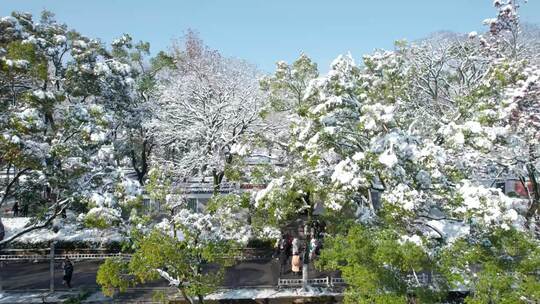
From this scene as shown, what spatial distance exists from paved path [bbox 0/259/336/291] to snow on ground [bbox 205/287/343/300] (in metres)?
0.48

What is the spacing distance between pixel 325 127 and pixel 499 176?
7.16m

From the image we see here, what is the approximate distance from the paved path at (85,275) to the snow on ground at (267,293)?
1.58ft

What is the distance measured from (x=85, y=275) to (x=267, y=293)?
24.5ft

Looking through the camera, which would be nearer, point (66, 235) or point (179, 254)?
point (179, 254)

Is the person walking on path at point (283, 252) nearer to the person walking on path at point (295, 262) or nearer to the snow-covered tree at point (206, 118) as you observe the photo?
the person walking on path at point (295, 262)

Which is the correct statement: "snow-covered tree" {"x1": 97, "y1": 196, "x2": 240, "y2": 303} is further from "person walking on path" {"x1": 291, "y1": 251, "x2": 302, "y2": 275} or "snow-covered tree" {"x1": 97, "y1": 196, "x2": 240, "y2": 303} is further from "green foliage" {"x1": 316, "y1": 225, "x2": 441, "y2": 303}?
"person walking on path" {"x1": 291, "y1": 251, "x2": 302, "y2": 275}

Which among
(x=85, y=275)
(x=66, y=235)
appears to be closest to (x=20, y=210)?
(x=66, y=235)

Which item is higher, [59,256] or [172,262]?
[172,262]

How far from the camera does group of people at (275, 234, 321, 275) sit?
1736cm

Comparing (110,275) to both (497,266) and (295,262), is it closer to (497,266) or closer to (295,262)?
(295,262)

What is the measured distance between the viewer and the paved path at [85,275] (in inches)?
656

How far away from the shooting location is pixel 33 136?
1379 centimetres

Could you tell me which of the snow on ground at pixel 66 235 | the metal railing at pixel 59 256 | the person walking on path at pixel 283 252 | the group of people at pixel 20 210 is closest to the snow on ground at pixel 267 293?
the person walking on path at pixel 283 252

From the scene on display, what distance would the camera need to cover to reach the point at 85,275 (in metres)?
17.7
